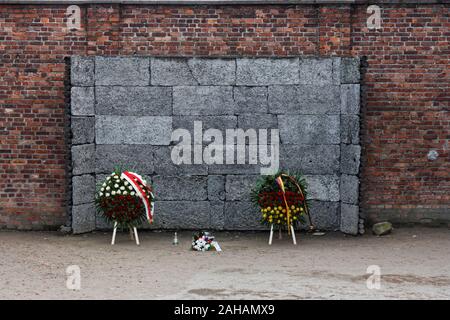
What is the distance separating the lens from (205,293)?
9.14 m

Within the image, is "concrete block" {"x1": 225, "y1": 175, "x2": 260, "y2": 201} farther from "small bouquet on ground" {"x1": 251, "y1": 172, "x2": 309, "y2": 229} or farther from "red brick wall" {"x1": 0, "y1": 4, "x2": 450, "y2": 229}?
"red brick wall" {"x1": 0, "y1": 4, "x2": 450, "y2": 229}

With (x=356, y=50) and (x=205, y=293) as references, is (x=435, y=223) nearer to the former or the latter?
(x=356, y=50)

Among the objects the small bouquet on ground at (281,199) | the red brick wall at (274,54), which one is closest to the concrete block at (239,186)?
the small bouquet on ground at (281,199)

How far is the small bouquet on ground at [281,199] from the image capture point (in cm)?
1267

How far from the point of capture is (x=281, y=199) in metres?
12.7

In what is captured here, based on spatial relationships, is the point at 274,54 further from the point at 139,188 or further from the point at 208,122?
the point at 139,188

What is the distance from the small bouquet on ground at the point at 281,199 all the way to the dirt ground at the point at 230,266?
1.41ft

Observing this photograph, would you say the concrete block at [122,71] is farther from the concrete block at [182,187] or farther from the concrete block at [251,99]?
the concrete block at [182,187]

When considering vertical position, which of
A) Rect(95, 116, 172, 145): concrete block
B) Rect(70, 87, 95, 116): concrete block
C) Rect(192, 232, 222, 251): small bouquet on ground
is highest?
Rect(70, 87, 95, 116): concrete block

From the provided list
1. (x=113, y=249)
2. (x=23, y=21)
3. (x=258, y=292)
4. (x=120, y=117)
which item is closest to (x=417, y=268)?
(x=258, y=292)

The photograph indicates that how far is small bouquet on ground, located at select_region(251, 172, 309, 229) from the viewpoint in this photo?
12672 millimetres

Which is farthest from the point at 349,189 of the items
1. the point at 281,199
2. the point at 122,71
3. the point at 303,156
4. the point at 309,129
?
the point at 122,71

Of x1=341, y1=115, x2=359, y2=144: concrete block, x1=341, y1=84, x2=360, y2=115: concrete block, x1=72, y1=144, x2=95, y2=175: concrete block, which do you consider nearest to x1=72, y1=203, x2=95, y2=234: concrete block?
x1=72, y1=144, x2=95, y2=175: concrete block

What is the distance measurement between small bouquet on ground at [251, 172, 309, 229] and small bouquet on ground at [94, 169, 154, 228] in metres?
1.71
